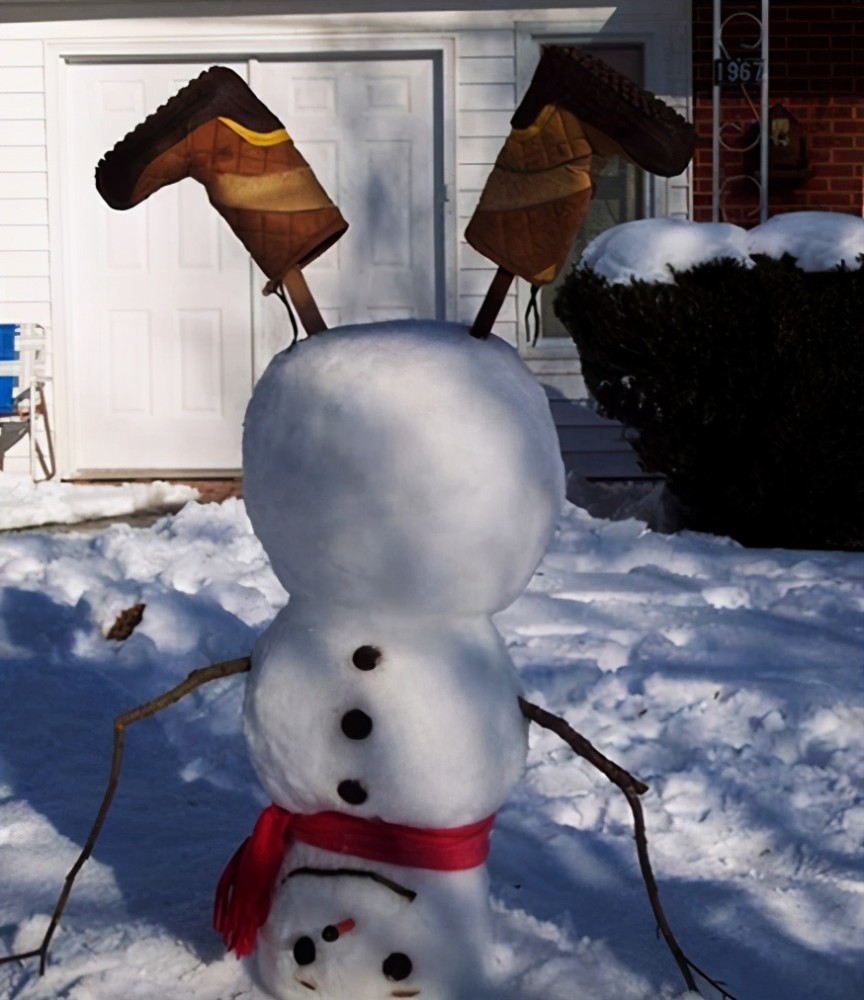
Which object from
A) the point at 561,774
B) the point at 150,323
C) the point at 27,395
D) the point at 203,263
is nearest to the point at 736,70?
the point at 203,263

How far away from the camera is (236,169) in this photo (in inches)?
84.7

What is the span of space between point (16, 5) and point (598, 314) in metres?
4.10

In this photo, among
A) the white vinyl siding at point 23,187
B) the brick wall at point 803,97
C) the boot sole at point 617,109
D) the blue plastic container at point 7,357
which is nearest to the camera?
the boot sole at point 617,109

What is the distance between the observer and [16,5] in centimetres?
829

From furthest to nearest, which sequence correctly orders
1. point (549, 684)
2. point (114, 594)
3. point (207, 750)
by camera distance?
point (114, 594)
point (549, 684)
point (207, 750)

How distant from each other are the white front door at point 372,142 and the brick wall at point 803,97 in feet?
4.94

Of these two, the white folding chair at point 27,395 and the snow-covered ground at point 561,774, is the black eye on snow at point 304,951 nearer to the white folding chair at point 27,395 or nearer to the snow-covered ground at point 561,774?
the snow-covered ground at point 561,774

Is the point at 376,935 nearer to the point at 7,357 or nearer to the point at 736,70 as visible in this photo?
the point at 7,357

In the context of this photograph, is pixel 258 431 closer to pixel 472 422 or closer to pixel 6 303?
pixel 472 422

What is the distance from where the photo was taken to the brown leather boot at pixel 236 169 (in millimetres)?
2113

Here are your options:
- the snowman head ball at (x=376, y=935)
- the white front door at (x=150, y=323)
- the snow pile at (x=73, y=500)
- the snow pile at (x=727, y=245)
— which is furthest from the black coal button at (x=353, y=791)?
the white front door at (x=150, y=323)

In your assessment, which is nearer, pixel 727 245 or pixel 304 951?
pixel 304 951

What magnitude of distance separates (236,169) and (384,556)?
61 cm

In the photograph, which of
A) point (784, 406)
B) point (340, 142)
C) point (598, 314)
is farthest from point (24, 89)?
point (784, 406)
